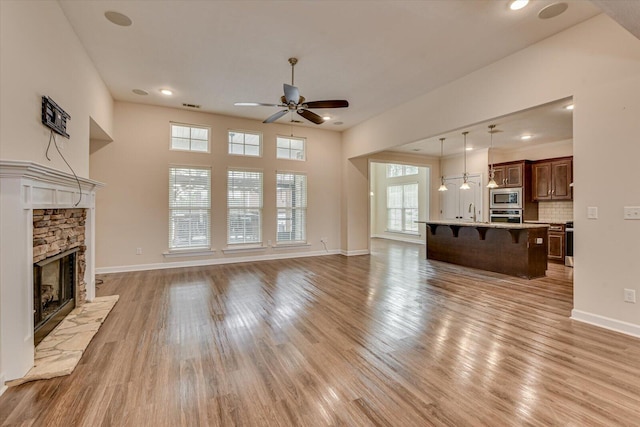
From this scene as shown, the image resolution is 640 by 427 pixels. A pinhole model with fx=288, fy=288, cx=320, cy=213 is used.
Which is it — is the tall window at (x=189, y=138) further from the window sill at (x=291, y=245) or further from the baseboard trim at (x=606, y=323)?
the baseboard trim at (x=606, y=323)

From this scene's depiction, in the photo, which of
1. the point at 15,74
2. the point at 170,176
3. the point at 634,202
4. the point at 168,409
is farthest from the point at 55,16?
the point at 634,202

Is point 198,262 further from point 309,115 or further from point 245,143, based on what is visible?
point 309,115

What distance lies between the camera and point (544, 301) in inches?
150

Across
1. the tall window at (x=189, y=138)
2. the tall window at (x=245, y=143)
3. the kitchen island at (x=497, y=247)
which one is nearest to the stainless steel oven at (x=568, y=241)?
the kitchen island at (x=497, y=247)

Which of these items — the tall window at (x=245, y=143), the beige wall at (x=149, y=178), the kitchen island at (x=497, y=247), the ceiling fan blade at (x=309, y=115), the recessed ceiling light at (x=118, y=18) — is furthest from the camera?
the tall window at (x=245, y=143)

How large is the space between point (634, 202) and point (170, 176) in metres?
6.81

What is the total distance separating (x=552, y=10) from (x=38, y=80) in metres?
4.87

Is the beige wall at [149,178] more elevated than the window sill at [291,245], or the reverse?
the beige wall at [149,178]

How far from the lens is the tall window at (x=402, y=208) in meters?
10.4

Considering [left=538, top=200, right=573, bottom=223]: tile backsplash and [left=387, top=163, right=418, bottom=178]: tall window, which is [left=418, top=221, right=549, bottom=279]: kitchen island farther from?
[left=387, top=163, right=418, bottom=178]: tall window

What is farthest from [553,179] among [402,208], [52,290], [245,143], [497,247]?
[52,290]

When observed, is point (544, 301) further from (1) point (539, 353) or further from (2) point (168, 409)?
(2) point (168, 409)

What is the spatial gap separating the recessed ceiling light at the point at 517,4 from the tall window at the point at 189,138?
17.9ft

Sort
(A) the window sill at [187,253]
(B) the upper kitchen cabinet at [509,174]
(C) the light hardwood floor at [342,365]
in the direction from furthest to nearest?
1. (B) the upper kitchen cabinet at [509,174]
2. (A) the window sill at [187,253]
3. (C) the light hardwood floor at [342,365]
